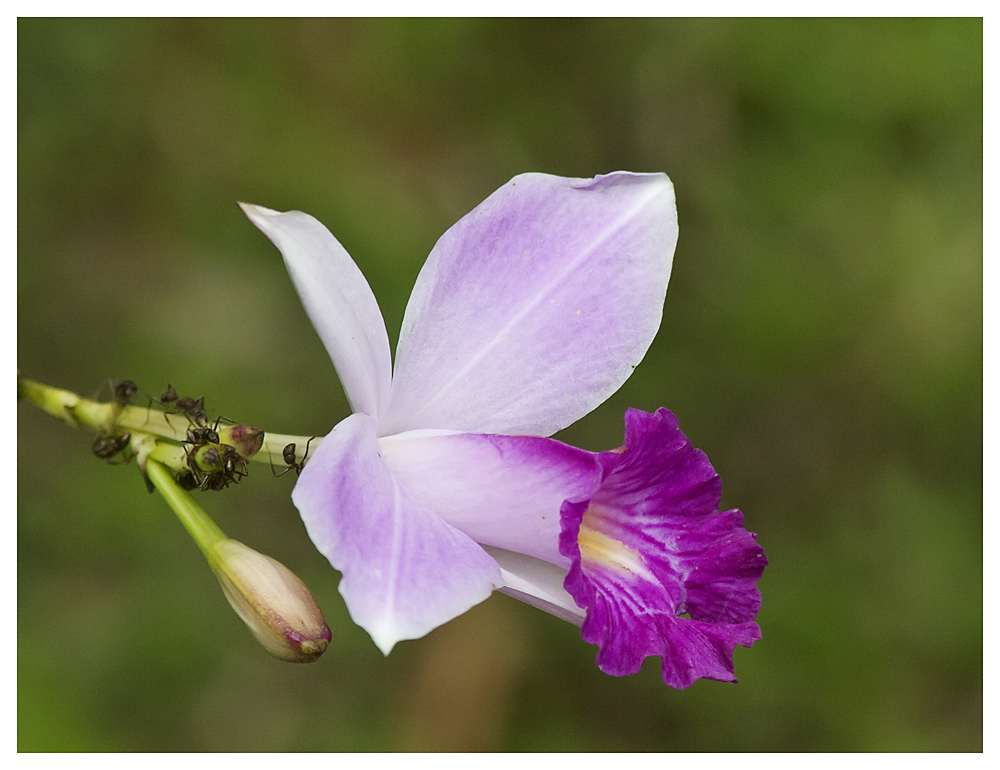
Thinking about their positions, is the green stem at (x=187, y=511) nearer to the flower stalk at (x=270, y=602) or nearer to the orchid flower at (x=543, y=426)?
the flower stalk at (x=270, y=602)

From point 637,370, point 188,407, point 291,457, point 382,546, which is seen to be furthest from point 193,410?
point 637,370

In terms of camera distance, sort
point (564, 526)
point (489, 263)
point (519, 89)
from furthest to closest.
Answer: point (519, 89) → point (489, 263) → point (564, 526)

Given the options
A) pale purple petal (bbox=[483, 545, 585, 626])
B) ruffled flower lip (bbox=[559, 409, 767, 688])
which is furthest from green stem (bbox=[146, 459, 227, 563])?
ruffled flower lip (bbox=[559, 409, 767, 688])

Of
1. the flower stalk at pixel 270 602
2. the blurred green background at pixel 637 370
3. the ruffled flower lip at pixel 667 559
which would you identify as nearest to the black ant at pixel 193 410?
the flower stalk at pixel 270 602

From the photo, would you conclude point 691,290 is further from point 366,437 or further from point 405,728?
point 366,437

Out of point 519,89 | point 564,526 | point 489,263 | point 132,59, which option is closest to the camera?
point 564,526

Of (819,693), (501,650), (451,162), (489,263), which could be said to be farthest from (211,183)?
(819,693)

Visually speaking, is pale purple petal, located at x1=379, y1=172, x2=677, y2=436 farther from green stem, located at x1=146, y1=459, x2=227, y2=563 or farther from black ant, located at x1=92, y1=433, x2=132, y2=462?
black ant, located at x1=92, y1=433, x2=132, y2=462
